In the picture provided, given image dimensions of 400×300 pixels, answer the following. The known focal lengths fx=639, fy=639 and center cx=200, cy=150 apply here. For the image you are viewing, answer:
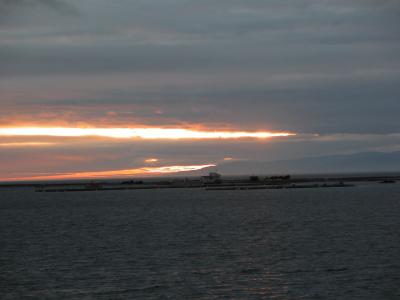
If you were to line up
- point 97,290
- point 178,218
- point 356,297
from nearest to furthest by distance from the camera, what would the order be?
point 356,297, point 97,290, point 178,218

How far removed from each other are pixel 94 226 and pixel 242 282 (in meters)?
43.2

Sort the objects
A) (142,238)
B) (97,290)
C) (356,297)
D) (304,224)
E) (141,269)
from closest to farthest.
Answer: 1. (356,297)
2. (97,290)
3. (141,269)
4. (142,238)
5. (304,224)

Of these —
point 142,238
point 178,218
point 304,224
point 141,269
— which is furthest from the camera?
point 178,218

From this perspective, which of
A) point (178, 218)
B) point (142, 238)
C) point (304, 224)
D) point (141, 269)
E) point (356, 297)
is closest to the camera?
point (356, 297)

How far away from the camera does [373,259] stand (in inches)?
1826

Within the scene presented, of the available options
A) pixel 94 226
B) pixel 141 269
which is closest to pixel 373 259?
pixel 141 269

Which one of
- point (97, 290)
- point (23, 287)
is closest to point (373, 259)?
point (97, 290)

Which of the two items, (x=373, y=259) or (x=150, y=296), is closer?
(x=150, y=296)

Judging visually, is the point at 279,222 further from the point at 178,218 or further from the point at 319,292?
the point at 319,292

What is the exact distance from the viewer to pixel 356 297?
34969 millimetres

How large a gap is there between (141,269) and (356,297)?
1551 cm

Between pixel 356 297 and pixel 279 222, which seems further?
pixel 279 222

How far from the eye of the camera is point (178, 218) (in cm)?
8862

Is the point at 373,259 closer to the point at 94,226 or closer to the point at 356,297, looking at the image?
the point at 356,297
